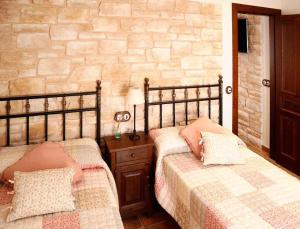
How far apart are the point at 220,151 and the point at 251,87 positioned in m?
2.62

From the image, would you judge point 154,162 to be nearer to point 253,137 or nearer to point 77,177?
point 77,177

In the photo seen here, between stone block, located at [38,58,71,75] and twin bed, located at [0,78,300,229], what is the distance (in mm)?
251

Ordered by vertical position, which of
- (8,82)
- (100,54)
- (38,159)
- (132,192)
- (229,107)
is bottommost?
(132,192)

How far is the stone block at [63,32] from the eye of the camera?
9.42 feet

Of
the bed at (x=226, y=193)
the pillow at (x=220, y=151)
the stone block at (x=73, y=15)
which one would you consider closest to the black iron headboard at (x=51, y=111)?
the stone block at (x=73, y=15)

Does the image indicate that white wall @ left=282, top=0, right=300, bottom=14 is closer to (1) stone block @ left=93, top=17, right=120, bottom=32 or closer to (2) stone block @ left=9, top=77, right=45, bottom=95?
(1) stone block @ left=93, top=17, right=120, bottom=32

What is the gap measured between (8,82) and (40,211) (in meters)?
1.51

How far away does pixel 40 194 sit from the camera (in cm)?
183

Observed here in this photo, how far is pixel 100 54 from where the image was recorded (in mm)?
3061

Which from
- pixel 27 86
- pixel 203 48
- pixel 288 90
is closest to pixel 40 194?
pixel 27 86

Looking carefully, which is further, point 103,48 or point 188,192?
point 103,48

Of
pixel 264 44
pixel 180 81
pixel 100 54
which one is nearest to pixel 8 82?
pixel 100 54

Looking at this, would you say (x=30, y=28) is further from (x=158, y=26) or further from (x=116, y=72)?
(x=158, y=26)

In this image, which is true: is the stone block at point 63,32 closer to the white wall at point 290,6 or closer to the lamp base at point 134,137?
the lamp base at point 134,137
